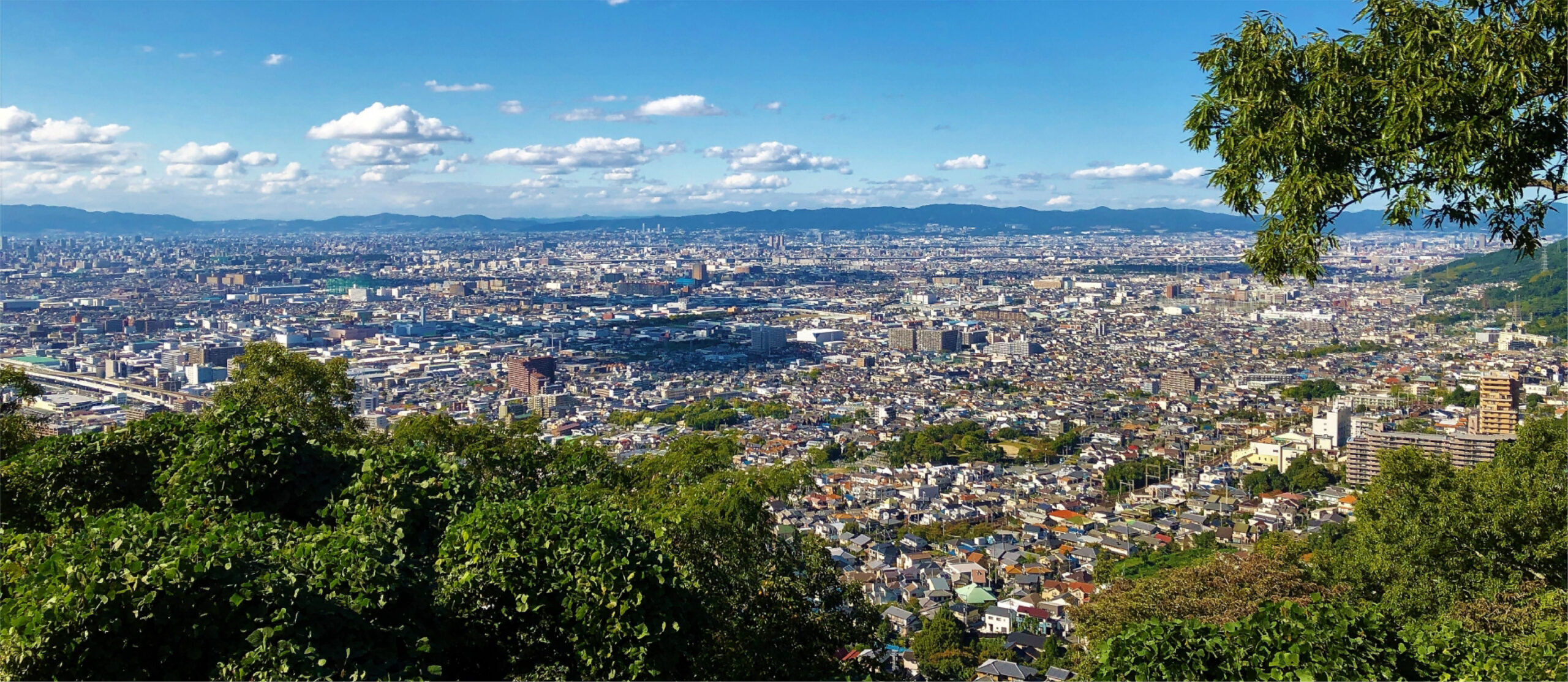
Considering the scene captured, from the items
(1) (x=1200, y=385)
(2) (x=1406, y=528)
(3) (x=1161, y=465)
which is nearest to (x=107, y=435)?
(2) (x=1406, y=528)

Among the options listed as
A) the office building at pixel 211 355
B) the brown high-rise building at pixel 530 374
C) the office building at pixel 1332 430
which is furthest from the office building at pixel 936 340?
the office building at pixel 211 355

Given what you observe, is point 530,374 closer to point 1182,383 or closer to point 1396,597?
point 1182,383

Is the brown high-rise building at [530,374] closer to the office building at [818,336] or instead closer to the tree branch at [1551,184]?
the office building at [818,336]

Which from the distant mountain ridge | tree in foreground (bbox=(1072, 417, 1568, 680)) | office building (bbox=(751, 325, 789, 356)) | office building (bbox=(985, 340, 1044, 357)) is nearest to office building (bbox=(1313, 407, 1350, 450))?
tree in foreground (bbox=(1072, 417, 1568, 680))

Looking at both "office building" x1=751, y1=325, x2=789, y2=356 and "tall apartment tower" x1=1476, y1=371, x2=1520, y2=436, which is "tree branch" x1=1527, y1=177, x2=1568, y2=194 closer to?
"tall apartment tower" x1=1476, y1=371, x2=1520, y2=436

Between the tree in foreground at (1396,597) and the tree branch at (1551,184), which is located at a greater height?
the tree branch at (1551,184)

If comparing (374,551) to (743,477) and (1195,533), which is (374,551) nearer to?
(743,477)
